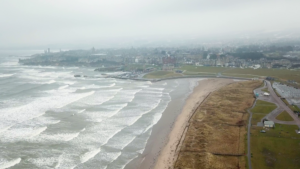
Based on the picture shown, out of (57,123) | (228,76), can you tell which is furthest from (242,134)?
(228,76)

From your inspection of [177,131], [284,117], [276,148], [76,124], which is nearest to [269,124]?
[284,117]

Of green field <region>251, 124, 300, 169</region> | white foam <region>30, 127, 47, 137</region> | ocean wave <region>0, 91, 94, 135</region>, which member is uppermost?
ocean wave <region>0, 91, 94, 135</region>

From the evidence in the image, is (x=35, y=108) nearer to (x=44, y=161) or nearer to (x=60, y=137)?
(x=60, y=137)

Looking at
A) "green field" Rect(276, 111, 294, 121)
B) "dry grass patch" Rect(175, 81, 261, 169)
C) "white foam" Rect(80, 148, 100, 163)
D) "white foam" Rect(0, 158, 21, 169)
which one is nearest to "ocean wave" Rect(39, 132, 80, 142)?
"white foam" Rect(80, 148, 100, 163)

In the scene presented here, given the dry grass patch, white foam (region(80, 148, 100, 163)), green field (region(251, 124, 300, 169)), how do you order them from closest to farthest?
green field (region(251, 124, 300, 169)), the dry grass patch, white foam (region(80, 148, 100, 163))

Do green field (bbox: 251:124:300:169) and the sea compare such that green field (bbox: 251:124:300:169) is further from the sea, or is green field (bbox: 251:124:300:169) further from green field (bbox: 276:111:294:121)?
the sea

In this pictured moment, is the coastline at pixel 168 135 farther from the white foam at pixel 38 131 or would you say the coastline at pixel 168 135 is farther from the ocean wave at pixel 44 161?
the white foam at pixel 38 131

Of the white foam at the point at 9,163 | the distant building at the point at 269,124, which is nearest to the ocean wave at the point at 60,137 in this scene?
the white foam at the point at 9,163
